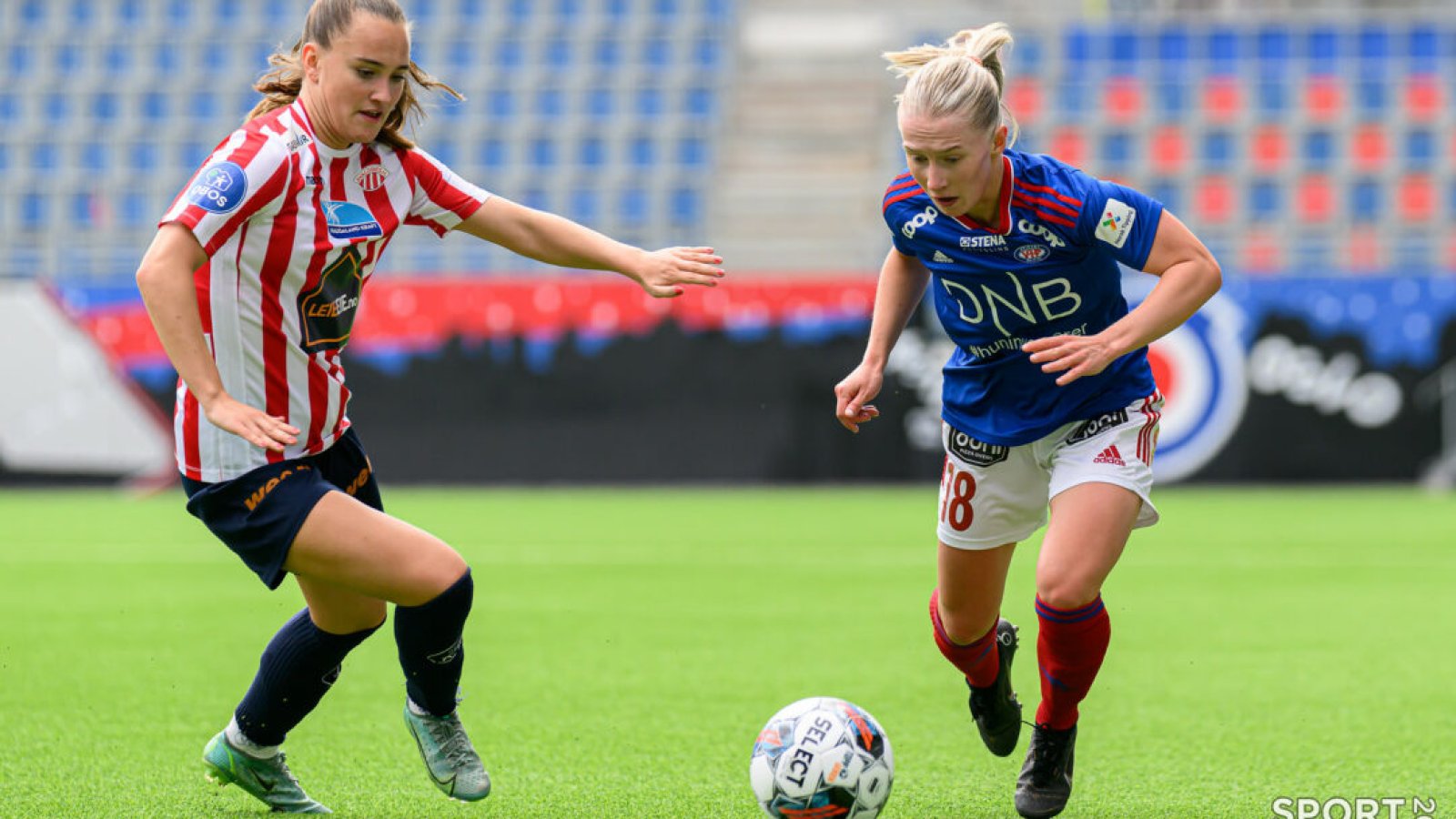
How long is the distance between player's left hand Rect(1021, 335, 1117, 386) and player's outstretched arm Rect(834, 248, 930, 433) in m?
0.62

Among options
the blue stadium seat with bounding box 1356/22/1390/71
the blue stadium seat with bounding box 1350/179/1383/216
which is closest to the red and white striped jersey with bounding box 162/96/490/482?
the blue stadium seat with bounding box 1350/179/1383/216

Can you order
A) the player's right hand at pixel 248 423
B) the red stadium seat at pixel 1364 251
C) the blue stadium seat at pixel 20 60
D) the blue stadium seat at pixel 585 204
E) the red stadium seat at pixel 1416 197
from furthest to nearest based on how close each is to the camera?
the blue stadium seat at pixel 20 60 < the blue stadium seat at pixel 585 204 < the red stadium seat at pixel 1416 197 < the red stadium seat at pixel 1364 251 < the player's right hand at pixel 248 423

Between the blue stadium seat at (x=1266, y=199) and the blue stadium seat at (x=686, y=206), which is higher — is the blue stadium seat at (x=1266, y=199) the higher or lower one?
the higher one

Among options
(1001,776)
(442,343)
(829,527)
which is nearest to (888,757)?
(1001,776)

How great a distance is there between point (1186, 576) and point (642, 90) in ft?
47.9

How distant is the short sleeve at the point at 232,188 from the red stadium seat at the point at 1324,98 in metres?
19.1

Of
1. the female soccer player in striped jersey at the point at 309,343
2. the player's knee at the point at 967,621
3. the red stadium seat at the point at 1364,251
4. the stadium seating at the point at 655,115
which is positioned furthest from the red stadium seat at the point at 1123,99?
the female soccer player in striped jersey at the point at 309,343

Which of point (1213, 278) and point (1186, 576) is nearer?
point (1213, 278)

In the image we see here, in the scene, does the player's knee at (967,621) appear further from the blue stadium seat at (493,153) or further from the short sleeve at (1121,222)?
the blue stadium seat at (493,153)

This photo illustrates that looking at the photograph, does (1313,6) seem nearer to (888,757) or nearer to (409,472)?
(409,472)

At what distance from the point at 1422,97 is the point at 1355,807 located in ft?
61.0

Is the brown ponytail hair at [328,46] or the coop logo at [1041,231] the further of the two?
the coop logo at [1041,231]

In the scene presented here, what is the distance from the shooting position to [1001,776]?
14.8 feet

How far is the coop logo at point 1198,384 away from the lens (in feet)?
48.7
